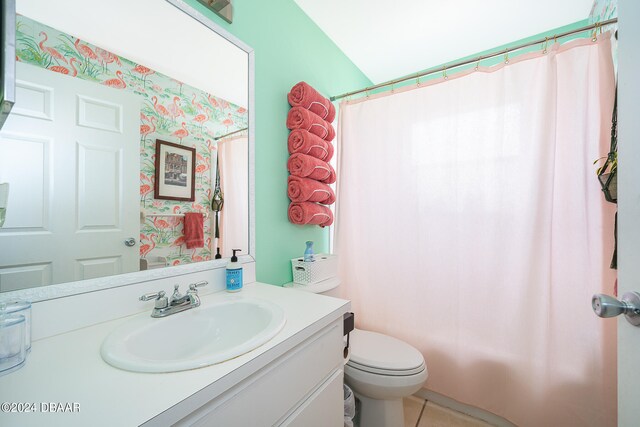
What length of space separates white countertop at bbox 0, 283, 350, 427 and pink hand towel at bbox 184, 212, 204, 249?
0.39 meters

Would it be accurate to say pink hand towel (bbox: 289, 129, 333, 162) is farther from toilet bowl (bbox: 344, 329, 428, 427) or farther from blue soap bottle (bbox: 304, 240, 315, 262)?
toilet bowl (bbox: 344, 329, 428, 427)

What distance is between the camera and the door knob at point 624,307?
0.50 metres

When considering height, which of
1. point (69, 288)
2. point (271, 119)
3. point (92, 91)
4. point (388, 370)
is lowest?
point (388, 370)

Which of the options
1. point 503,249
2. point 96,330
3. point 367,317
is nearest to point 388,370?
point 367,317

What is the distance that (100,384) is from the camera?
0.49m

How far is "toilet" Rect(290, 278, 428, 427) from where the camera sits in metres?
1.21

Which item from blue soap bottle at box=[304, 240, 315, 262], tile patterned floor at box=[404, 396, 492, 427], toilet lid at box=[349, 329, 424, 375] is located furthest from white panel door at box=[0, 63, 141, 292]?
tile patterned floor at box=[404, 396, 492, 427]

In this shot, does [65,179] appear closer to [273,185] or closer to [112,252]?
[112,252]

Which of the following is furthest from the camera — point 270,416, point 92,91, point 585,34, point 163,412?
point 585,34

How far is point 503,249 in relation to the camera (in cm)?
138

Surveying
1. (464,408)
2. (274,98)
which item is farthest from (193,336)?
(464,408)

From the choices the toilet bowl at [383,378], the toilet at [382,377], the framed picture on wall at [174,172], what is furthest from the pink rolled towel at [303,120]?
the toilet bowl at [383,378]

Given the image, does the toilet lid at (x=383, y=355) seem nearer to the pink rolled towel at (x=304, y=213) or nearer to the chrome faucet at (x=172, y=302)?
the pink rolled towel at (x=304, y=213)

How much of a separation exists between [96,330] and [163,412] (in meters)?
0.48
